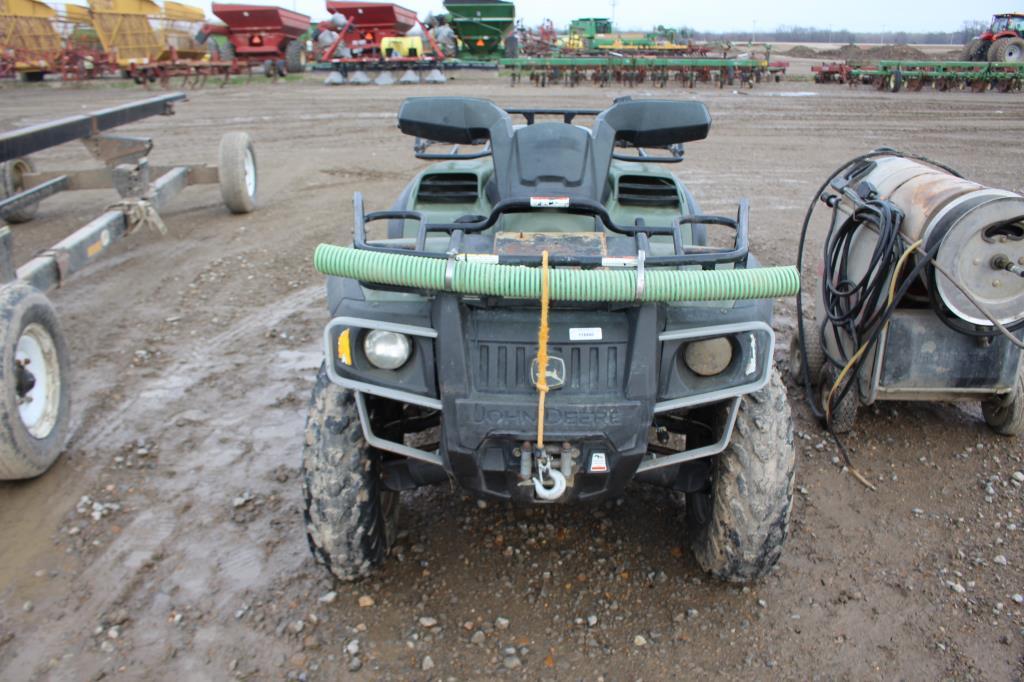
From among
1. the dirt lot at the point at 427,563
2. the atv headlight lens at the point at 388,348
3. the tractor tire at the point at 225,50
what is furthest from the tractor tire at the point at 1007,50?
the atv headlight lens at the point at 388,348

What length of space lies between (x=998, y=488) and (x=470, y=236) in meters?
2.89

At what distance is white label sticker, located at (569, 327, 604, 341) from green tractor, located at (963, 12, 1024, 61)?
3035 cm

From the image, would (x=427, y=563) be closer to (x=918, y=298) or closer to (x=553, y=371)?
(x=553, y=371)

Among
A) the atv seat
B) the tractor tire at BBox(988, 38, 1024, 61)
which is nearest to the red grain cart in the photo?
the tractor tire at BBox(988, 38, 1024, 61)

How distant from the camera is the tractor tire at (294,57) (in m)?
27.0

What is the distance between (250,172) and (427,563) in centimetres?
640

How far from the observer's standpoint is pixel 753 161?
11.6 meters

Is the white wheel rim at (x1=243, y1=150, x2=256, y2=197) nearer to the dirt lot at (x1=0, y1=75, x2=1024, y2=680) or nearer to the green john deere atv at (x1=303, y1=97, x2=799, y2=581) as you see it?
the dirt lot at (x1=0, y1=75, x2=1024, y2=680)

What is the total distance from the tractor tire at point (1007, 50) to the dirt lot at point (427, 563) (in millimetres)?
26994

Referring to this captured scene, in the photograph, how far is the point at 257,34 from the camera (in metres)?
26.8

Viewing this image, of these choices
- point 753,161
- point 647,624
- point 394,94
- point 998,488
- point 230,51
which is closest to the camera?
point 647,624

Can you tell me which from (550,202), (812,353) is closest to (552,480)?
(550,202)

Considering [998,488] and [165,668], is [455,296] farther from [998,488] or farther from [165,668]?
[998,488]

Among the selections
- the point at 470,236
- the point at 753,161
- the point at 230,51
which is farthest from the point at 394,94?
the point at 470,236
